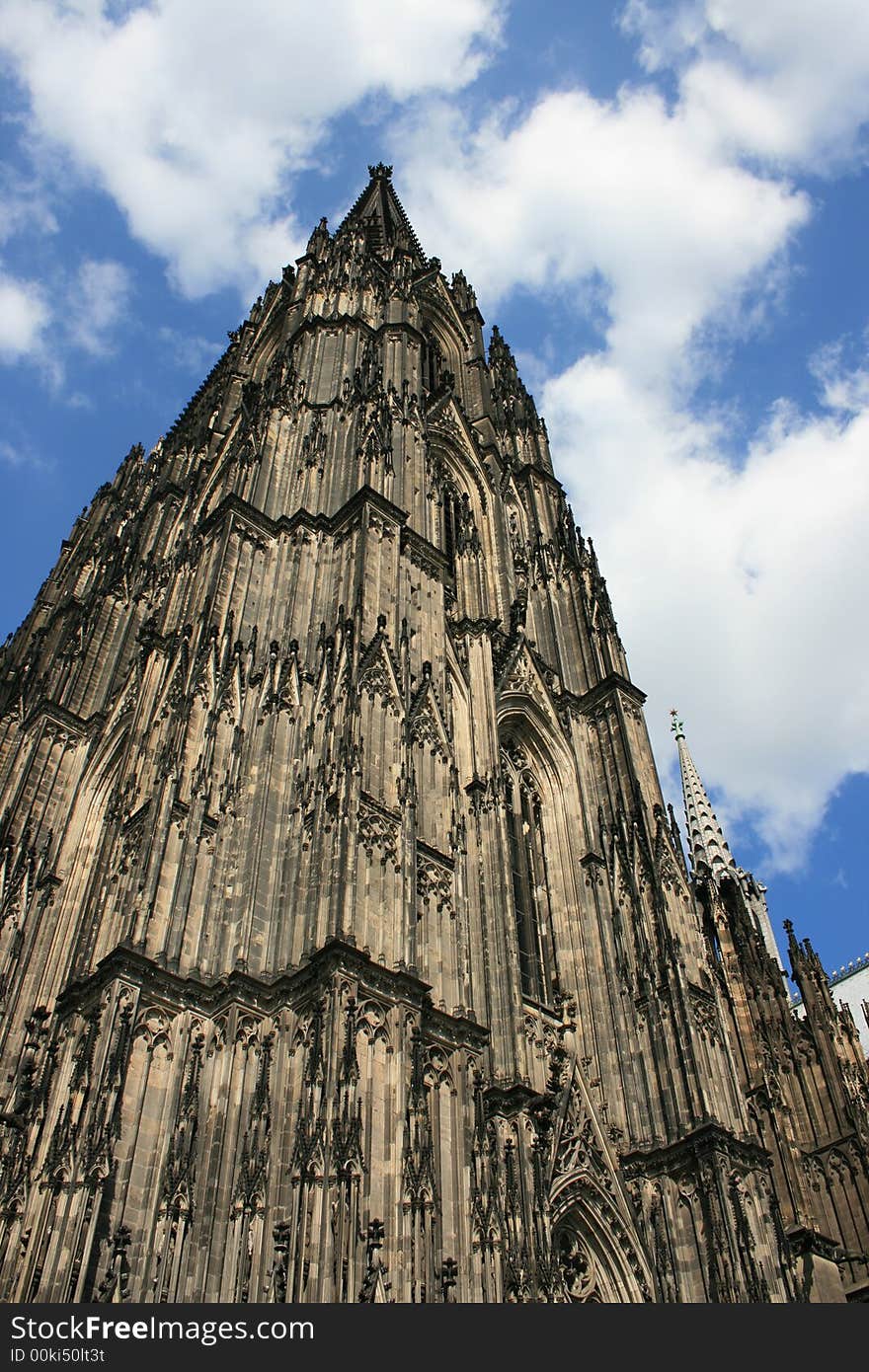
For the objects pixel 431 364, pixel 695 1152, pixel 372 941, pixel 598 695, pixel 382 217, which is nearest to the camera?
pixel 372 941

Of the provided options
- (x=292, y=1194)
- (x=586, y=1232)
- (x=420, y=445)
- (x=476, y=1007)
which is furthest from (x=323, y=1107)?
(x=420, y=445)

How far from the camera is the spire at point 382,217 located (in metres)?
42.3

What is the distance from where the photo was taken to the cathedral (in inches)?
481

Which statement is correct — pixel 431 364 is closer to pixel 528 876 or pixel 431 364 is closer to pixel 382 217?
pixel 382 217

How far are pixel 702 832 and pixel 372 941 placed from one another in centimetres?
4013

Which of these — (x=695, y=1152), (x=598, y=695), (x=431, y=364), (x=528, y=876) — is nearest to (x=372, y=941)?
(x=695, y=1152)

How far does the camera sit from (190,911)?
14.9 m

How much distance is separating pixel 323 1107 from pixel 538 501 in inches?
976

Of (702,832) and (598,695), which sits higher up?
(702,832)

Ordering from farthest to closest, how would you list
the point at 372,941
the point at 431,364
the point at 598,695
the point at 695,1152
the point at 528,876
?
the point at 431,364 < the point at 598,695 < the point at 528,876 < the point at 695,1152 < the point at 372,941

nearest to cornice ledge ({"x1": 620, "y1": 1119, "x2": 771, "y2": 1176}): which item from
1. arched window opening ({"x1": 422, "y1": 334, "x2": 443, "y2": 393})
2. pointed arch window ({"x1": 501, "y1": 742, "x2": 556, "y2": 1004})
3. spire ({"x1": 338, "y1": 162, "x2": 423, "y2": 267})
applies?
pointed arch window ({"x1": 501, "y1": 742, "x2": 556, "y2": 1004})

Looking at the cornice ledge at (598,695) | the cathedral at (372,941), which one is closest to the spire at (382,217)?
the cathedral at (372,941)

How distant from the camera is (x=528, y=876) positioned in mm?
22016

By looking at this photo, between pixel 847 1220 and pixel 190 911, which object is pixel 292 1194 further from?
pixel 847 1220
